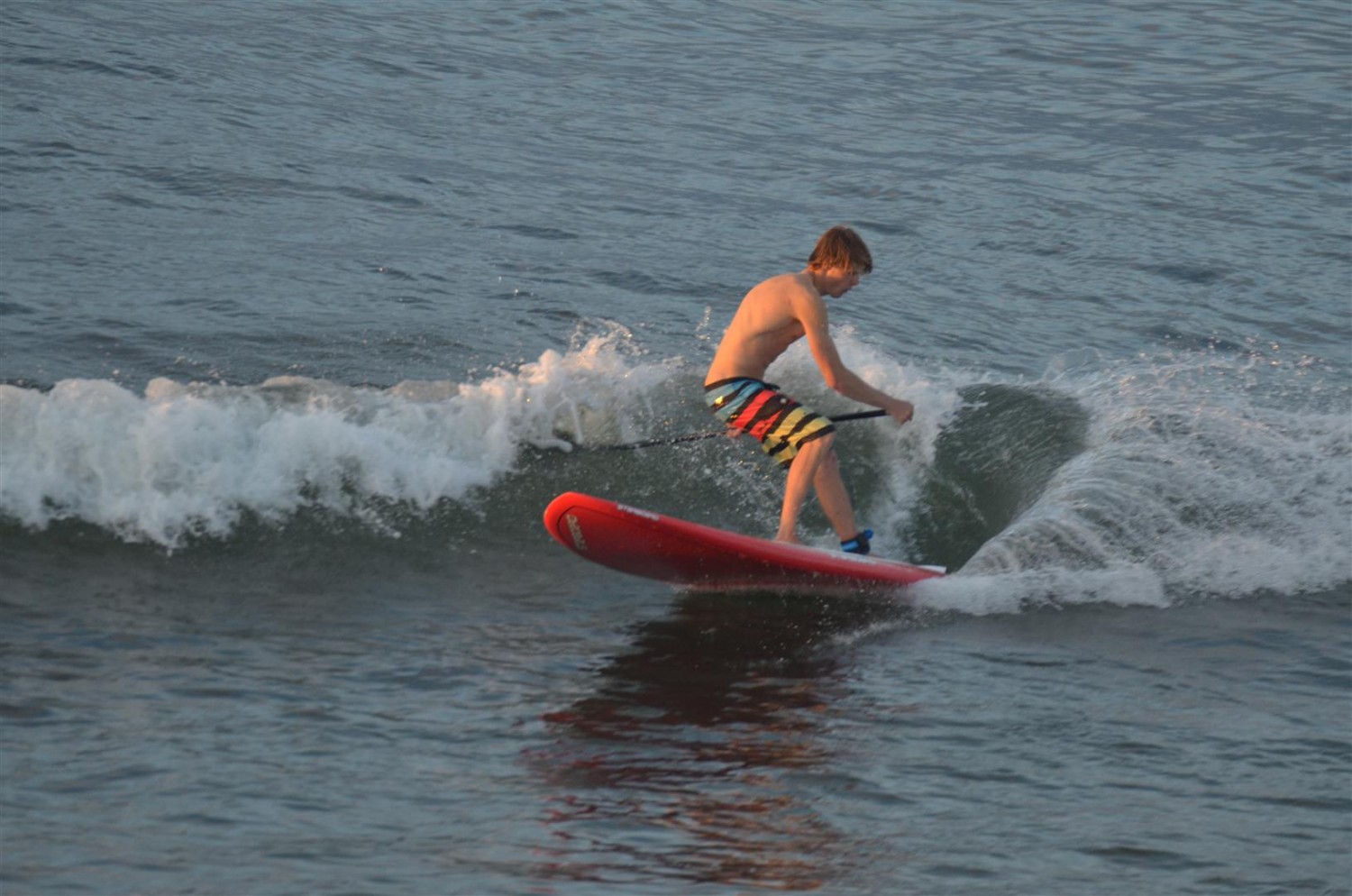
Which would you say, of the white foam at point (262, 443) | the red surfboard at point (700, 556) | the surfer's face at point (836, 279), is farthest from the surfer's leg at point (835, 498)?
the white foam at point (262, 443)

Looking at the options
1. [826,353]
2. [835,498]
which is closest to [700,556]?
[835,498]

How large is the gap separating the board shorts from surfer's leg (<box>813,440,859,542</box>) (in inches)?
6.6

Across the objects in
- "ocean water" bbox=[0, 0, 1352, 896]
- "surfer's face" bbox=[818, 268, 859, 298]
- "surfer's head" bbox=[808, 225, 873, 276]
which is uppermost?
"surfer's head" bbox=[808, 225, 873, 276]

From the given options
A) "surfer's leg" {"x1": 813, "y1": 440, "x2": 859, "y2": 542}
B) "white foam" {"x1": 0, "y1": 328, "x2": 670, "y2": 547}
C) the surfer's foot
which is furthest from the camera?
"white foam" {"x1": 0, "y1": 328, "x2": 670, "y2": 547}

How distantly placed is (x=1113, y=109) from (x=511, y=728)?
15.6m

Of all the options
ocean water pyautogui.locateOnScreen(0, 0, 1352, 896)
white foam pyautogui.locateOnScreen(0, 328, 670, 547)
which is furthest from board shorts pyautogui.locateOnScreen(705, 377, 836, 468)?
white foam pyautogui.locateOnScreen(0, 328, 670, 547)

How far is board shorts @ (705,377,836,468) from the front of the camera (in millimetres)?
7723

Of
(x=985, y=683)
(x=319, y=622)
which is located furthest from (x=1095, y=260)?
(x=319, y=622)

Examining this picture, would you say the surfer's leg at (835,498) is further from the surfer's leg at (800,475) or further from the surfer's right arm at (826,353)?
the surfer's right arm at (826,353)

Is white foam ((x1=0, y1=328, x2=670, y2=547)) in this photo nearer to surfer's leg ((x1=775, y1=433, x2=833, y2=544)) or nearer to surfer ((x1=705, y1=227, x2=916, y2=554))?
surfer ((x1=705, y1=227, x2=916, y2=554))

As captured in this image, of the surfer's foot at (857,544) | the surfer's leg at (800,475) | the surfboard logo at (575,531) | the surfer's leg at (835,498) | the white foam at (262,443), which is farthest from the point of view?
the white foam at (262,443)

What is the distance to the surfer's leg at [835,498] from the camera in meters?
7.82

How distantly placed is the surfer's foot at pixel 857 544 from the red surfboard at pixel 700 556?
72 mm

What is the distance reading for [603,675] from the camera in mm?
6840
